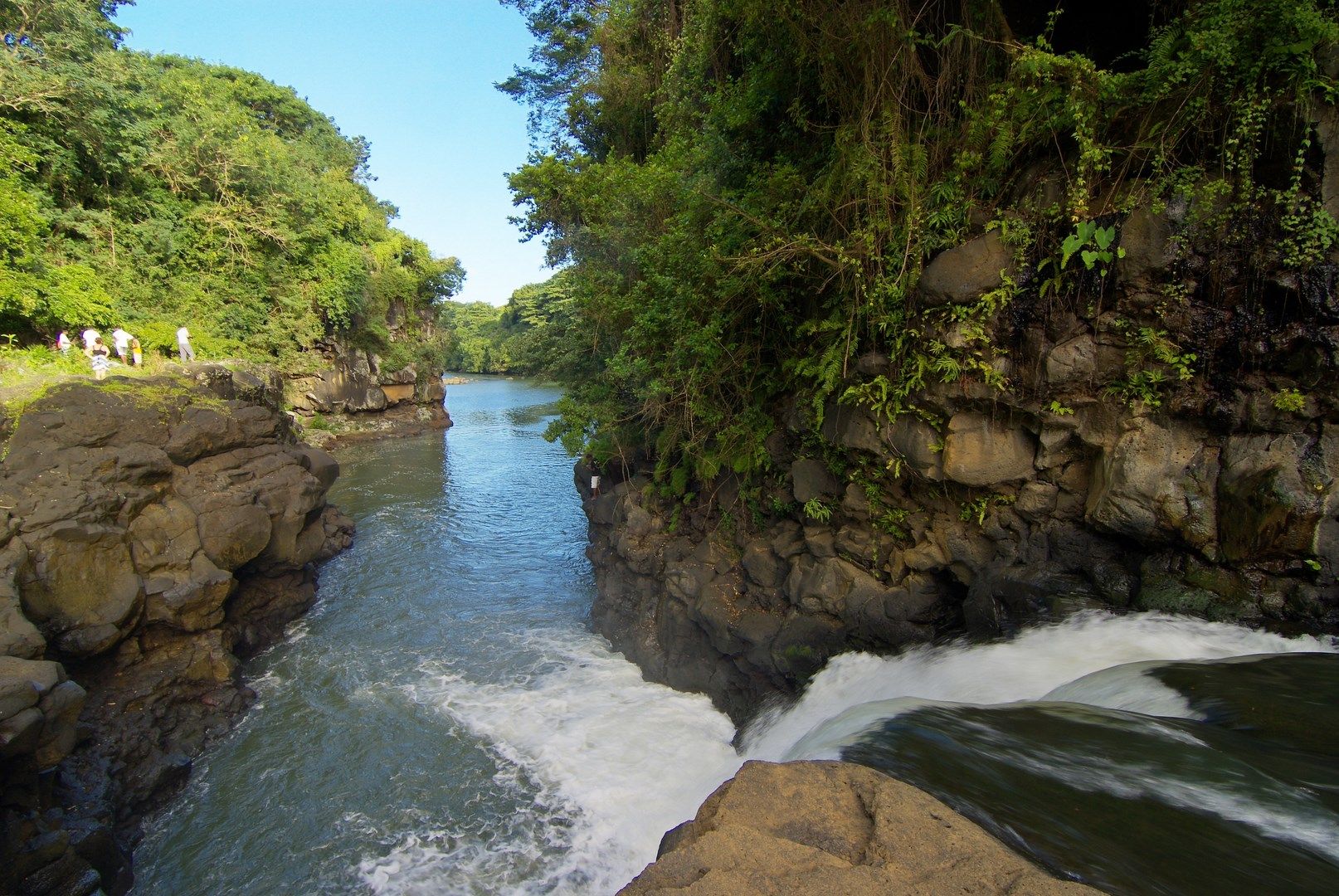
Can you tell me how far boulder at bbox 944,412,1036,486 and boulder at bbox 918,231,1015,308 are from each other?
112 cm

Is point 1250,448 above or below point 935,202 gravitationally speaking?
below

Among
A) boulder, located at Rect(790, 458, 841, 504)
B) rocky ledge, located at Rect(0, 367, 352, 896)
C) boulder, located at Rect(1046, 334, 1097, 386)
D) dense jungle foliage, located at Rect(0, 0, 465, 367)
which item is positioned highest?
dense jungle foliage, located at Rect(0, 0, 465, 367)

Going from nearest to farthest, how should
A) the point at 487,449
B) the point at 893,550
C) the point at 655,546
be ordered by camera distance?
the point at 893,550 < the point at 655,546 < the point at 487,449

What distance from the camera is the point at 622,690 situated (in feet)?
28.5

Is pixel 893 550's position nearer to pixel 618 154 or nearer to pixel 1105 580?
pixel 1105 580

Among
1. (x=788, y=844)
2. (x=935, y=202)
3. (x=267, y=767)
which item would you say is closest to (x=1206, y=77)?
(x=935, y=202)

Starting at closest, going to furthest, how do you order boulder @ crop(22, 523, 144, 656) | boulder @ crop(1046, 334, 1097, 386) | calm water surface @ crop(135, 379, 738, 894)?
boulder @ crop(1046, 334, 1097, 386) < calm water surface @ crop(135, 379, 738, 894) < boulder @ crop(22, 523, 144, 656)

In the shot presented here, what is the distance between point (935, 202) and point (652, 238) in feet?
17.8

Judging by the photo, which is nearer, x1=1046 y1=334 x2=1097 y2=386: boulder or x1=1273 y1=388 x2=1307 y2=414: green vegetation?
x1=1273 y1=388 x2=1307 y2=414: green vegetation

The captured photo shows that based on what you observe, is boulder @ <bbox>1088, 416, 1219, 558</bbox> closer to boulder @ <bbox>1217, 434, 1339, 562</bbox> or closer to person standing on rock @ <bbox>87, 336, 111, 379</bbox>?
A: boulder @ <bbox>1217, 434, 1339, 562</bbox>

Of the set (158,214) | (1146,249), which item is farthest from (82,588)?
(158,214)

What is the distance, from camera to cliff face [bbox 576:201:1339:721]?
4656 mm

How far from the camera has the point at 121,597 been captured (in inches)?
308

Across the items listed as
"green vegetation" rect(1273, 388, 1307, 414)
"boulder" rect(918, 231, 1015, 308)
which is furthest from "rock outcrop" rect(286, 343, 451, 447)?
"green vegetation" rect(1273, 388, 1307, 414)
